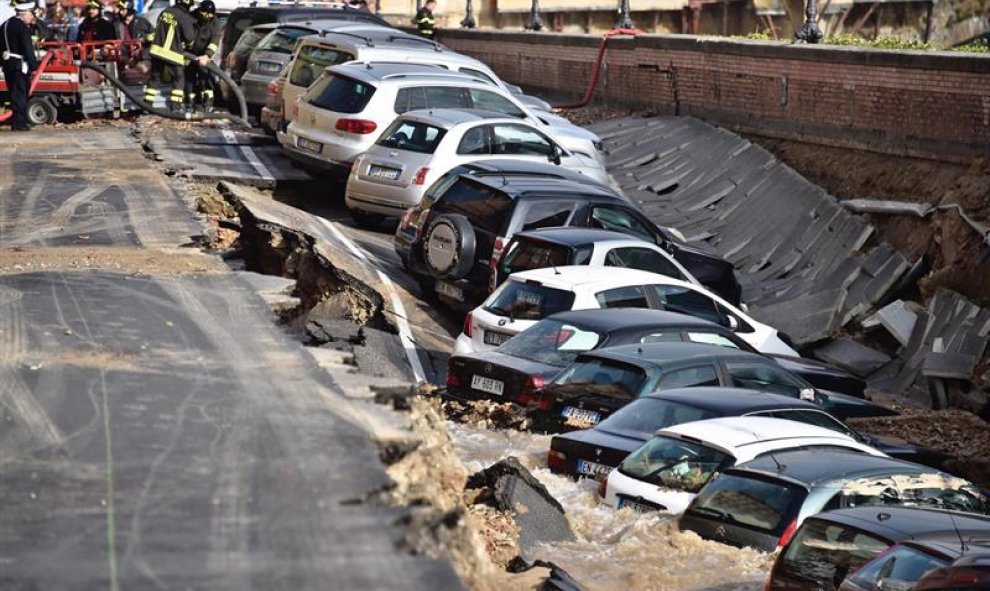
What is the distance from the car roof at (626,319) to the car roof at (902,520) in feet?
16.0

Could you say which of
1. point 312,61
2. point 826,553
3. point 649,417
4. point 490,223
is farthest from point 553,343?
point 312,61

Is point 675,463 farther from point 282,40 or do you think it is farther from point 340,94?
point 282,40

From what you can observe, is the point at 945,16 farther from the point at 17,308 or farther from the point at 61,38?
the point at 17,308

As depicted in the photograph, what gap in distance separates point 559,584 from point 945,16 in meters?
43.6

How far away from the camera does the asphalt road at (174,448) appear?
6.87 m

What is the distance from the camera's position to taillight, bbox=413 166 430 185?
20.6 metres

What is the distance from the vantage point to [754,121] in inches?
1062

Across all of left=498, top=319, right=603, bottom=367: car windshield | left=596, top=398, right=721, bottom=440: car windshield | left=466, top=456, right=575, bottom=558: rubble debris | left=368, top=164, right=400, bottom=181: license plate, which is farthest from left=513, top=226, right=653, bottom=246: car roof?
left=466, top=456, right=575, bottom=558: rubble debris

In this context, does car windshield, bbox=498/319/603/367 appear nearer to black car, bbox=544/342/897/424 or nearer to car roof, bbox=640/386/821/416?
black car, bbox=544/342/897/424

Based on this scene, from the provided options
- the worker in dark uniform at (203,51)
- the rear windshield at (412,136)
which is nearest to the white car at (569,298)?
the rear windshield at (412,136)

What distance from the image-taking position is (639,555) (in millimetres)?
10828

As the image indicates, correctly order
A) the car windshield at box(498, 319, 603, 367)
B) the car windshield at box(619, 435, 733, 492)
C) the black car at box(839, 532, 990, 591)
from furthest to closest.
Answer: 1. the car windshield at box(498, 319, 603, 367)
2. the car windshield at box(619, 435, 733, 492)
3. the black car at box(839, 532, 990, 591)

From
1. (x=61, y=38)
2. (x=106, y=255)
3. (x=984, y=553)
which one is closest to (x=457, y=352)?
(x=106, y=255)

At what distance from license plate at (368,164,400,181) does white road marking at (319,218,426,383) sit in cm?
81
